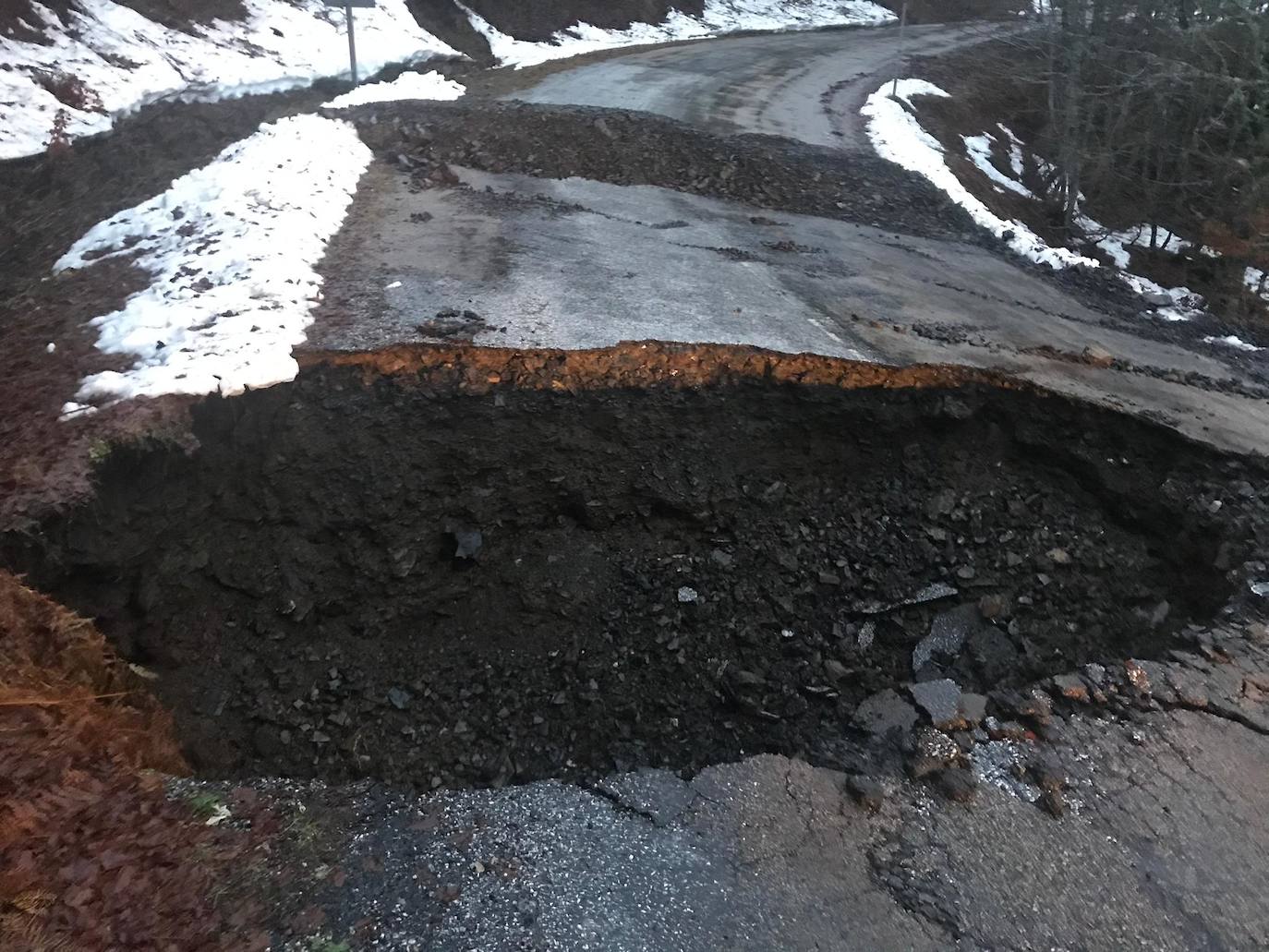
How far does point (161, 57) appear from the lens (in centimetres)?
1031

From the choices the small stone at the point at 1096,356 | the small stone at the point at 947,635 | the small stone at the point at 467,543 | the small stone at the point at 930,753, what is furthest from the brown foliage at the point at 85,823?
the small stone at the point at 1096,356

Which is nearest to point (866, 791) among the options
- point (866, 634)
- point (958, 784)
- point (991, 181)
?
point (958, 784)

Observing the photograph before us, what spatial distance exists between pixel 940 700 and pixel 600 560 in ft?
6.67

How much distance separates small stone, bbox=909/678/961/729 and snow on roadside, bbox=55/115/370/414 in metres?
3.88

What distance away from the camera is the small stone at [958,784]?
3527 millimetres

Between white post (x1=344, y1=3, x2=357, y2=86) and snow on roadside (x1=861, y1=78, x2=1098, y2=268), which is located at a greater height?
white post (x1=344, y1=3, x2=357, y2=86)

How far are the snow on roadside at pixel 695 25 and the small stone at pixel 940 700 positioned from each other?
46.9 ft

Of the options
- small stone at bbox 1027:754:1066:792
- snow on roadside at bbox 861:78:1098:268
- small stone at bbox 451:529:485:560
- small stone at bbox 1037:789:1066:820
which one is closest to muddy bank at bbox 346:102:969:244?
snow on roadside at bbox 861:78:1098:268

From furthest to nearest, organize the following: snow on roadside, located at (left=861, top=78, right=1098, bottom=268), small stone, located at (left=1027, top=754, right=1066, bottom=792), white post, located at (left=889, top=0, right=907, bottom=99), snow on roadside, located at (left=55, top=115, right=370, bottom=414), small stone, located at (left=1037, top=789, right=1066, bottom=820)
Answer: white post, located at (left=889, top=0, right=907, bottom=99) → snow on roadside, located at (left=861, top=78, right=1098, bottom=268) → snow on roadside, located at (left=55, top=115, right=370, bottom=414) → small stone, located at (left=1027, top=754, right=1066, bottom=792) → small stone, located at (left=1037, top=789, right=1066, bottom=820)

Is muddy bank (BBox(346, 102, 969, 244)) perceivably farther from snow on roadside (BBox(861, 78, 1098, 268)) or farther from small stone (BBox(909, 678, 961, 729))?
small stone (BBox(909, 678, 961, 729))

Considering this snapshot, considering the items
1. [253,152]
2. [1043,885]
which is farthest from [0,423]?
[1043,885]

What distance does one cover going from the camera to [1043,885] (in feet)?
10.5

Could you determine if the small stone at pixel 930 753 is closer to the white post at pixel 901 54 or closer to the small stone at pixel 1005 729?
the small stone at pixel 1005 729

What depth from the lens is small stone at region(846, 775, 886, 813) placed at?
11.4ft
